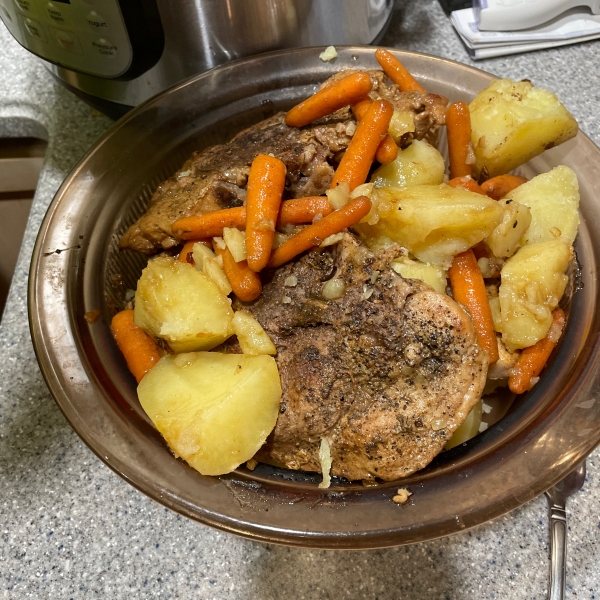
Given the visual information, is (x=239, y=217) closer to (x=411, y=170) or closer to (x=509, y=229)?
(x=411, y=170)

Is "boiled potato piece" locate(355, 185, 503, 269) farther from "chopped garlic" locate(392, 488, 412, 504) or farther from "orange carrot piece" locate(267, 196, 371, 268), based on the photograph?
"chopped garlic" locate(392, 488, 412, 504)

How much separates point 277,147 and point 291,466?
0.59m

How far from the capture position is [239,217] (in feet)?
2.97

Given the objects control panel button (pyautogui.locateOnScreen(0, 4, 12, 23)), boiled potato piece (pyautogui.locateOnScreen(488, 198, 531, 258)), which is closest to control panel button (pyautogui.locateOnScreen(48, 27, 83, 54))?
control panel button (pyautogui.locateOnScreen(0, 4, 12, 23))

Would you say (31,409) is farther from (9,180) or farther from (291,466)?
(9,180)

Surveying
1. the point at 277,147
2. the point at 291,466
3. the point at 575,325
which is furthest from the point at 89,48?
the point at 575,325

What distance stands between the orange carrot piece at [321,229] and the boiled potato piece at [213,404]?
19 centimetres

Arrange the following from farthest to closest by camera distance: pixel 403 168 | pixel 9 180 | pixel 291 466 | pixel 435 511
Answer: pixel 9 180
pixel 403 168
pixel 291 466
pixel 435 511

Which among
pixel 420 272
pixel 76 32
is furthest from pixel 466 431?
pixel 76 32

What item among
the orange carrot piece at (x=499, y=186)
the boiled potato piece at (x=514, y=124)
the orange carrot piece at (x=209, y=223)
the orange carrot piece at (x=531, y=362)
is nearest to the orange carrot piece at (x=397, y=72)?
the boiled potato piece at (x=514, y=124)

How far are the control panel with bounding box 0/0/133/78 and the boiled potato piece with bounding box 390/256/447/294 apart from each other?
696 millimetres

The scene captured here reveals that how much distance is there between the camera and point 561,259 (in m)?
A: 0.87

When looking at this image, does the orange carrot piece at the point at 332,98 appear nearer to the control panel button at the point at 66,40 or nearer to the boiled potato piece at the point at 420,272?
the boiled potato piece at the point at 420,272

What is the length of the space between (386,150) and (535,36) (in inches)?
34.8
